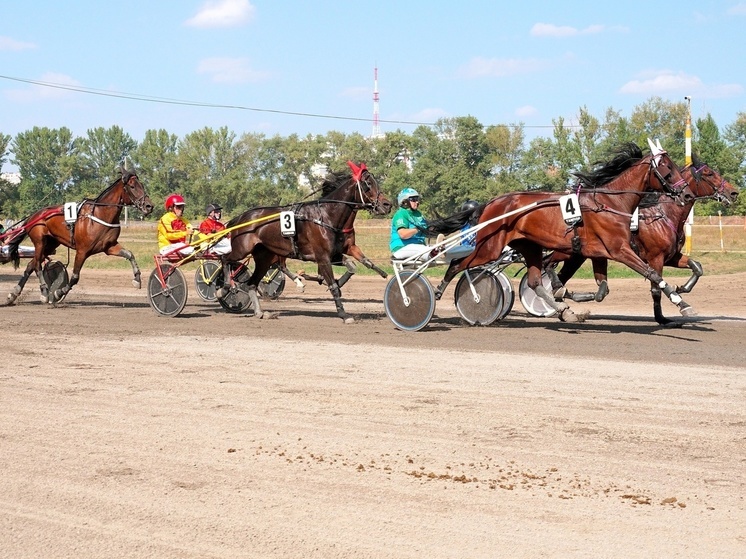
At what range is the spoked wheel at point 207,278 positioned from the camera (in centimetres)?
1541

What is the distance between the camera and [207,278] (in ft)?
51.7

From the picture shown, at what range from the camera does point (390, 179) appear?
66875 mm

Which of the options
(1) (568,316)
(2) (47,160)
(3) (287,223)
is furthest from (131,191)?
(2) (47,160)

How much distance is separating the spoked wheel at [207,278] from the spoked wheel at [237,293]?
0.46 metres

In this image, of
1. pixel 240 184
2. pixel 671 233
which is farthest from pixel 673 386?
pixel 240 184

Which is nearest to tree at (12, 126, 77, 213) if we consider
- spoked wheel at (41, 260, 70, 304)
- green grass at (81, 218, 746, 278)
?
green grass at (81, 218, 746, 278)

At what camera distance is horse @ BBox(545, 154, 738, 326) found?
11.8 metres

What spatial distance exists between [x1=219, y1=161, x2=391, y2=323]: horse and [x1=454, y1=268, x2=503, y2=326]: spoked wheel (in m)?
1.32

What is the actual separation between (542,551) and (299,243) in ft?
30.5

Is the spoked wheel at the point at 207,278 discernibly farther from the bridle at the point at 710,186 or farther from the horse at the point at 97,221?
the bridle at the point at 710,186

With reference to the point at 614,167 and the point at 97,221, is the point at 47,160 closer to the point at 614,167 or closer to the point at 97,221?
the point at 97,221

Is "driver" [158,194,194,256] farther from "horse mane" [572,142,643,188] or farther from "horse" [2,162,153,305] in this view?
"horse mane" [572,142,643,188]

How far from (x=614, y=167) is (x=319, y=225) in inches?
147

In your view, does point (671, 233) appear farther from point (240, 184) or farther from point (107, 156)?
point (107, 156)
